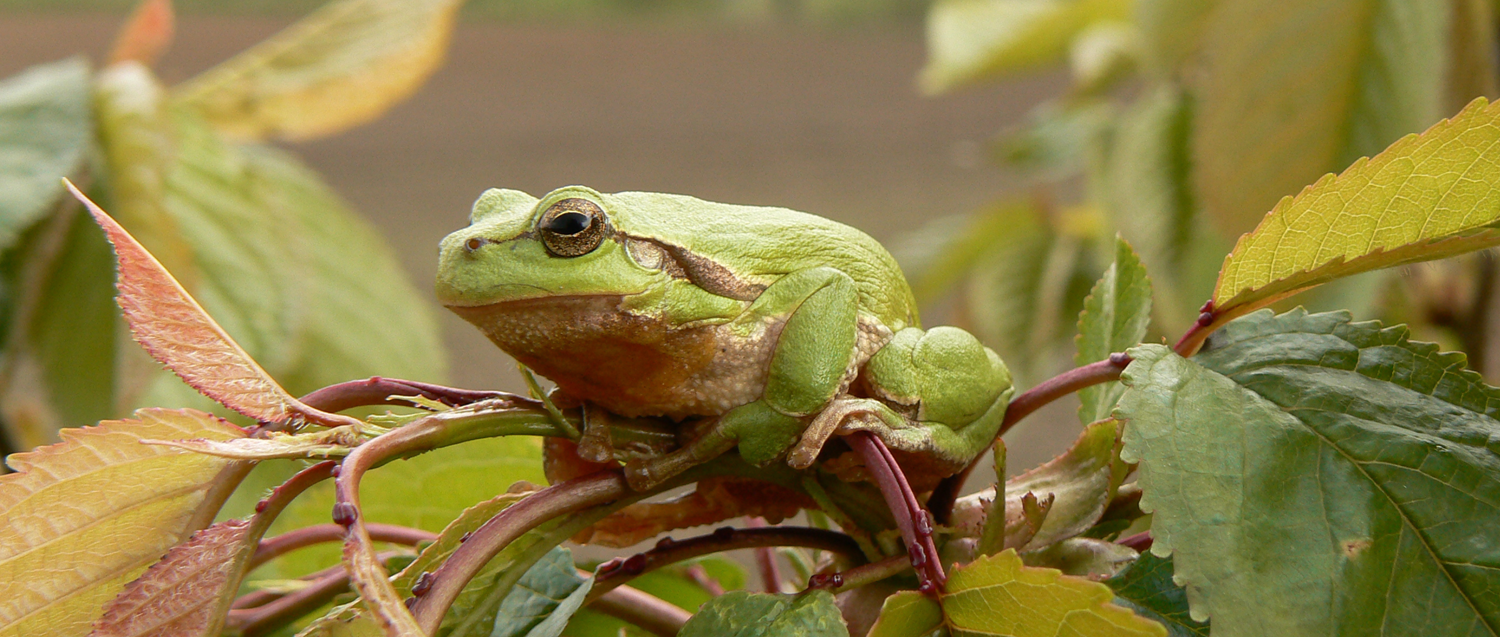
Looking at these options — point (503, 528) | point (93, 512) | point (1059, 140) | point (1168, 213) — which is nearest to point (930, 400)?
point (503, 528)

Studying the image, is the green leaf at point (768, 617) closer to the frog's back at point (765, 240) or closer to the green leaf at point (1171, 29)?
the frog's back at point (765, 240)

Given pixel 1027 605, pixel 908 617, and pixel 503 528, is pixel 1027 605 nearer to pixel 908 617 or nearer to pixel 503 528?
pixel 908 617

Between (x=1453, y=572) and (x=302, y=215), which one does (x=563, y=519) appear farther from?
(x=302, y=215)

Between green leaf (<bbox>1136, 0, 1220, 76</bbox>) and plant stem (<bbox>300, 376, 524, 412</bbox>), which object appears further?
green leaf (<bbox>1136, 0, 1220, 76</bbox>)

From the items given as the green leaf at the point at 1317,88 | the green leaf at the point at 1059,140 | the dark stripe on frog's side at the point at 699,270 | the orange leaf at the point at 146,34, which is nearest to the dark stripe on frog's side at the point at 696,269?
the dark stripe on frog's side at the point at 699,270

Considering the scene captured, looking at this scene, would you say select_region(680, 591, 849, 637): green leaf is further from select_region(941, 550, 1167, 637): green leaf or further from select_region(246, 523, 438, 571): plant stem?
select_region(246, 523, 438, 571): plant stem

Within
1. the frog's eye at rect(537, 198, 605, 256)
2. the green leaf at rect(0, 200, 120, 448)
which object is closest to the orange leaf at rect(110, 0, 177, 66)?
the green leaf at rect(0, 200, 120, 448)

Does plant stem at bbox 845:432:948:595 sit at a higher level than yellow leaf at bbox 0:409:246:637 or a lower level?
lower
